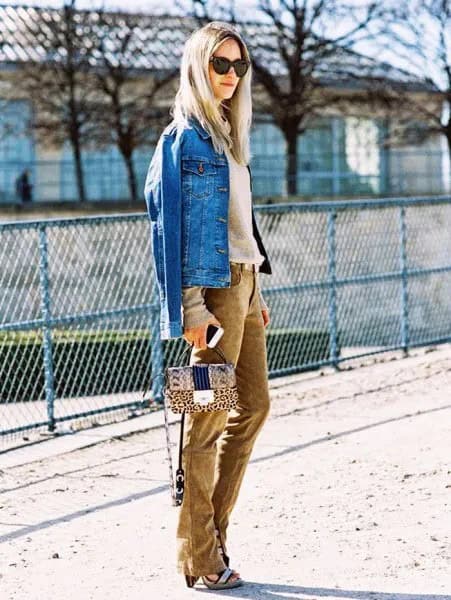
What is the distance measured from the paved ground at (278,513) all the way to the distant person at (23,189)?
26337mm

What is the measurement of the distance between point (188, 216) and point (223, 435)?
875 millimetres

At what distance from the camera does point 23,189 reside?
35.7 m

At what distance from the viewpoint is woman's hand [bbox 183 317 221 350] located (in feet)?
16.4

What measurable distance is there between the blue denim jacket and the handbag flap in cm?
17

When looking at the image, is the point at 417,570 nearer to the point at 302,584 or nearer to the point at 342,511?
the point at 302,584

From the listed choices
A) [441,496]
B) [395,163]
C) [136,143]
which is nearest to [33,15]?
[136,143]

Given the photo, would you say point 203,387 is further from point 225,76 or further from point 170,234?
point 225,76

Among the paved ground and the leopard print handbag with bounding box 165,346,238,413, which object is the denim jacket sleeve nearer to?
the leopard print handbag with bounding box 165,346,238,413

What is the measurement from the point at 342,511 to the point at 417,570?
1.06m

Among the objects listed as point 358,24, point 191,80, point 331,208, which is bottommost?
point 331,208

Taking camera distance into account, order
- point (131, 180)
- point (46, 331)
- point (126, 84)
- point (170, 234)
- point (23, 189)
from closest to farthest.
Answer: point (170, 234) < point (46, 331) < point (131, 180) < point (126, 84) < point (23, 189)

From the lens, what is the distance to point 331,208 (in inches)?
467

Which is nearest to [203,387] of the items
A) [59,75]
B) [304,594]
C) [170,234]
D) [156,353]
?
[170,234]

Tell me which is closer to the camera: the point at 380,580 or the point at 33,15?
the point at 380,580
